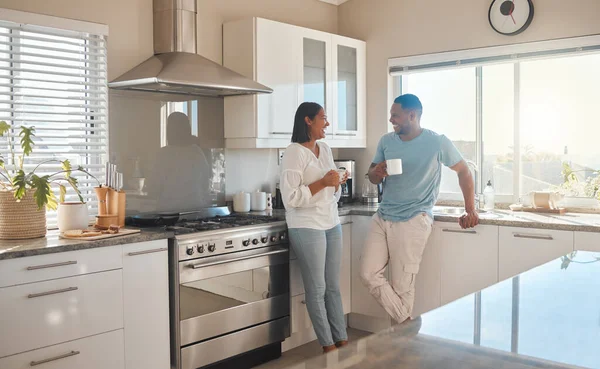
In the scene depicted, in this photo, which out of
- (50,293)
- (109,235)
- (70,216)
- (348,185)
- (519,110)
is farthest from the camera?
(348,185)

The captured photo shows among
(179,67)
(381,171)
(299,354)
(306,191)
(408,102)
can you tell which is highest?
(179,67)

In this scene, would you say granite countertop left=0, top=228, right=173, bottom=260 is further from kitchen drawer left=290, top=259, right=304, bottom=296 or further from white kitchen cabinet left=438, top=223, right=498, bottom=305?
white kitchen cabinet left=438, top=223, right=498, bottom=305

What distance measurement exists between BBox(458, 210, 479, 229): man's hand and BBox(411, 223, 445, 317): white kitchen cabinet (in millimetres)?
202

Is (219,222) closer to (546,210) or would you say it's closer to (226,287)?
(226,287)

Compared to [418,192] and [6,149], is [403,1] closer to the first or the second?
[418,192]

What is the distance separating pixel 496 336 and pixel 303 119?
8.17 ft

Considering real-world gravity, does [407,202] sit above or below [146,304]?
above

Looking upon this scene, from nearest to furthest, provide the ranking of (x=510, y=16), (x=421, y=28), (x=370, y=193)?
(x=510, y=16) < (x=421, y=28) < (x=370, y=193)

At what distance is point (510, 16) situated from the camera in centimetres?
419

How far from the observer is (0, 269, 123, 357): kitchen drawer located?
2.65 m

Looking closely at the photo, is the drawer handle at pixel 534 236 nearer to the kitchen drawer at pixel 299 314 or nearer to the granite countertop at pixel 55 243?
the kitchen drawer at pixel 299 314

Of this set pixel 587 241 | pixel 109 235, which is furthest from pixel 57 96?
pixel 587 241

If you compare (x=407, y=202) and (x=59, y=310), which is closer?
(x=59, y=310)

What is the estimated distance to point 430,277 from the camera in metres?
4.07
